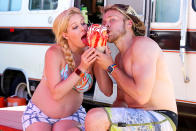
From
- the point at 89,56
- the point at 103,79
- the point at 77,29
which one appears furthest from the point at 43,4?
the point at 89,56

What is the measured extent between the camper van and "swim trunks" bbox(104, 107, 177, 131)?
1.68 meters

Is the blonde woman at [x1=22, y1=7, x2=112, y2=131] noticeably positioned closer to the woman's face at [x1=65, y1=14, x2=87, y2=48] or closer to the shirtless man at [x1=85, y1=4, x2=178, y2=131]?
the woman's face at [x1=65, y1=14, x2=87, y2=48]

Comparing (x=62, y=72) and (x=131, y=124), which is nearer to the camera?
(x=131, y=124)

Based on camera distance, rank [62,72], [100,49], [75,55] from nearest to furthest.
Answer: [100,49] → [62,72] → [75,55]

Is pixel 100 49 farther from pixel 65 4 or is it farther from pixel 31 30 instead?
pixel 31 30

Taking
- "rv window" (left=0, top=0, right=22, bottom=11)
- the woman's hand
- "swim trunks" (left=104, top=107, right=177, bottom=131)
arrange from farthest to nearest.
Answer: "rv window" (left=0, top=0, right=22, bottom=11), the woman's hand, "swim trunks" (left=104, top=107, right=177, bottom=131)

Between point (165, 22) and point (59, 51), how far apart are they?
6.20ft

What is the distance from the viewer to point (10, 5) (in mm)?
5906

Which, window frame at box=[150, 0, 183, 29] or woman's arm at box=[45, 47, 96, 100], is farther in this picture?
window frame at box=[150, 0, 183, 29]

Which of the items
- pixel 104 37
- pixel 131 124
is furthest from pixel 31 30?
pixel 131 124

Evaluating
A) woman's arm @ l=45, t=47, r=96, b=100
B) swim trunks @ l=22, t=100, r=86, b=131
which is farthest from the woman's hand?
swim trunks @ l=22, t=100, r=86, b=131

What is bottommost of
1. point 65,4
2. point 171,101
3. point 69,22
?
point 171,101

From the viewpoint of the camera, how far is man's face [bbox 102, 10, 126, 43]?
8.21ft

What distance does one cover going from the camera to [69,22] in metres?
2.68
